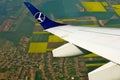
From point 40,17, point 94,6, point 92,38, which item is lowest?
point 94,6

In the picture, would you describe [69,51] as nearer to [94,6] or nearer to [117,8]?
[94,6]

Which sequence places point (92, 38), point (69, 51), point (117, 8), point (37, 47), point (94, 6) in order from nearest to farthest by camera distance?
point (92, 38), point (69, 51), point (37, 47), point (117, 8), point (94, 6)

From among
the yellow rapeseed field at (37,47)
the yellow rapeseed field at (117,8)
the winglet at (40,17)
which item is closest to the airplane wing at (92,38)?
the winglet at (40,17)

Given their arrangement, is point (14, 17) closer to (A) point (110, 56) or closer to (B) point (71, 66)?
(B) point (71, 66)

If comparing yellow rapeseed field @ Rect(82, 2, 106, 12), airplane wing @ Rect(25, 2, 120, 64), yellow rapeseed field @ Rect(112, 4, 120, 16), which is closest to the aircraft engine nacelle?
airplane wing @ Rect(25, 2, 120, 64)

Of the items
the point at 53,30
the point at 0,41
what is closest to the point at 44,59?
the point at 0,41

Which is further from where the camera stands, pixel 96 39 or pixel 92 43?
pixel 96 39

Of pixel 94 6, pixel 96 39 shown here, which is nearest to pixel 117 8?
pixel 94 6

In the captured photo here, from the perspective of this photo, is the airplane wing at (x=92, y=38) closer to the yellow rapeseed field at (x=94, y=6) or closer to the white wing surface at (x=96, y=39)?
the white wing surface at (x=96, y=39)
